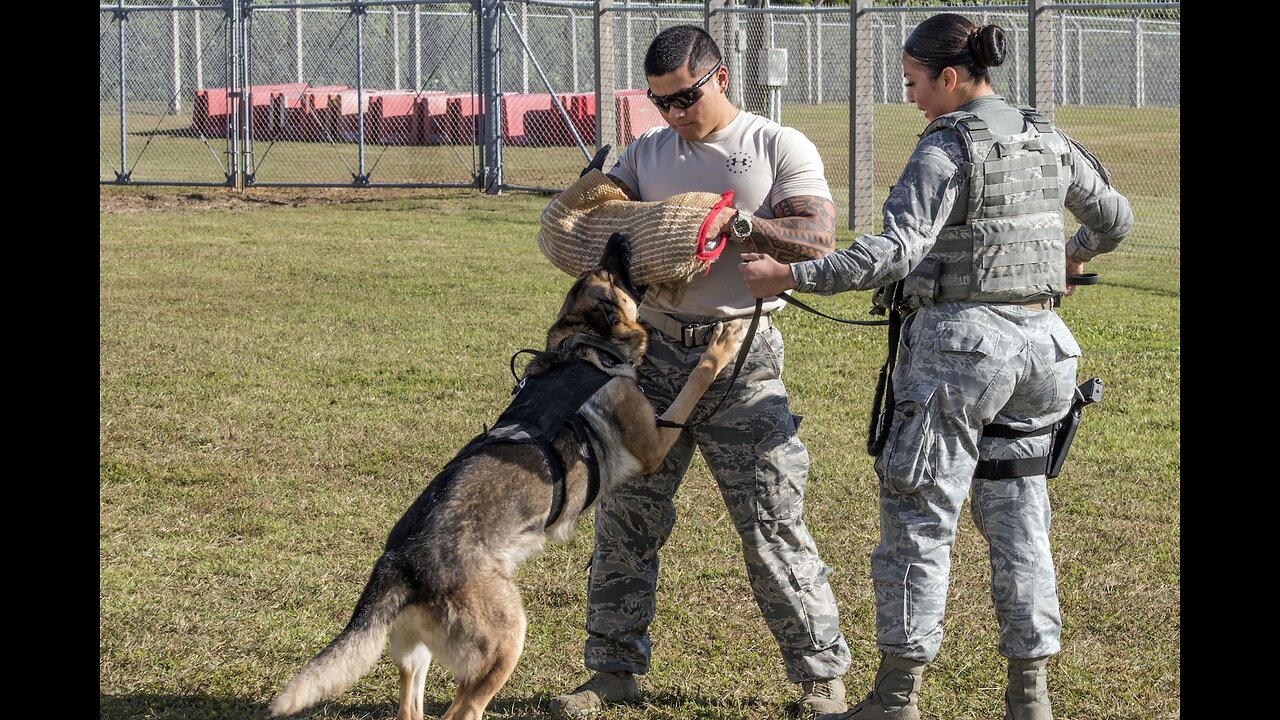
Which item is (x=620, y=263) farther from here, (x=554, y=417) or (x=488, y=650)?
(x=488, y=650)

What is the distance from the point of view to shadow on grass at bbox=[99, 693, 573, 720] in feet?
13.4

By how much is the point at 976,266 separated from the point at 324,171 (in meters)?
18.1

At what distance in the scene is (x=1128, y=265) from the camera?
13.1 m

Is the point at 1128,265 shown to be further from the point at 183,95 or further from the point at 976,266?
the point at 183,95

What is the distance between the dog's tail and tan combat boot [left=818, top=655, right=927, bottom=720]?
1.39 meters

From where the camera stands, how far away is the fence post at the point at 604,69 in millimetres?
14828

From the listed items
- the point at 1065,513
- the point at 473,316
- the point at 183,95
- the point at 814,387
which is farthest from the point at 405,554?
the point at 183,95

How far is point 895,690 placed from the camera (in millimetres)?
3572

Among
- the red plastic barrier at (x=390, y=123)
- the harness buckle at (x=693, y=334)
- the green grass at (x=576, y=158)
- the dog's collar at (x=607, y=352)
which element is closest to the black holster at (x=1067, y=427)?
the harness buckle at (x=693, y=334)

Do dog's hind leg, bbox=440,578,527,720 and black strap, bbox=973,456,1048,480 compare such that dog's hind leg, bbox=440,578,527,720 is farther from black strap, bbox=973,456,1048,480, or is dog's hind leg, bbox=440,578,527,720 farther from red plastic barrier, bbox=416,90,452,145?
red plastic barrier, bbox=416,90,452,145

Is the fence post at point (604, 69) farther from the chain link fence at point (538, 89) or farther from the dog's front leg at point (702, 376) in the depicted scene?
the dog's front leg at point (702, 376)

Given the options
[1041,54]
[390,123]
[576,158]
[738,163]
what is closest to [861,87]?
[1041,54]

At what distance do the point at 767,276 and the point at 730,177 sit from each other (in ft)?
2.18

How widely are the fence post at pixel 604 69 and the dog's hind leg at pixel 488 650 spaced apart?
11728mm
